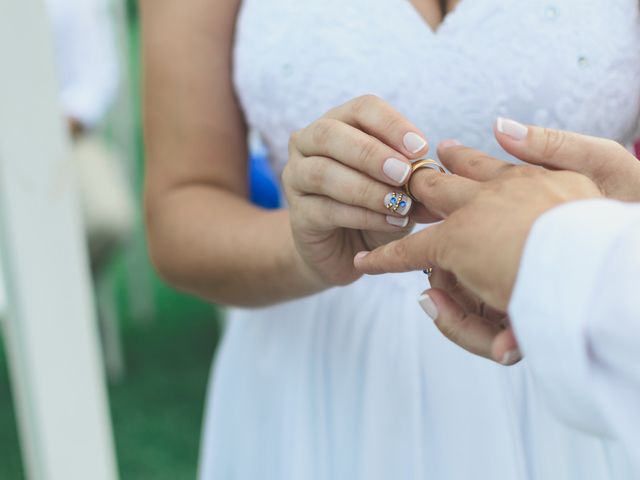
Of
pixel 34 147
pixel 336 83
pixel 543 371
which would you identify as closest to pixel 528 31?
pixel 336 83

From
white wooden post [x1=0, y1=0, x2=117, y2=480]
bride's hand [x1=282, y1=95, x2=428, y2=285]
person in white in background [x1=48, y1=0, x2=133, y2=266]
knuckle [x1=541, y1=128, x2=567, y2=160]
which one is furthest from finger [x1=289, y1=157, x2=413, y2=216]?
person in white in background [x1=48, y1=0, x2=133, y2=266]

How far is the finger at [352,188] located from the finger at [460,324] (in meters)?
0.07

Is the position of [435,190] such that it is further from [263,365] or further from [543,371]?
[263,365]

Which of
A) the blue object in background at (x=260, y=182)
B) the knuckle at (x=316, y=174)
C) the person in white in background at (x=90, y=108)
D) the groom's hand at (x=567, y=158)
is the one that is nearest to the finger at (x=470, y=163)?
the groom's hand at (x=567, y=158)

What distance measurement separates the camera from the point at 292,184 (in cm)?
72

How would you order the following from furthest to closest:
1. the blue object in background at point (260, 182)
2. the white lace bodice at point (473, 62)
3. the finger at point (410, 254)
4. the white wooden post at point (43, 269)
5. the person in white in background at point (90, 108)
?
the person in white in background at point (90, 108) < the blue object in background at point (260, 182) < the white wooden post at point (43, 269) < the white lace bodice at point (473, 62) < the finger at point (410, 254)

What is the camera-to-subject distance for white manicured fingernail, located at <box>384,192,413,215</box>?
0.67m

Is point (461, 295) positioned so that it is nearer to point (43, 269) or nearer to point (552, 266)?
point (552, 266)

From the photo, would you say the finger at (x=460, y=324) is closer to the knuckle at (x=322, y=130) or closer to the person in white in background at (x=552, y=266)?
the person in white in background at (x=552, y=266)

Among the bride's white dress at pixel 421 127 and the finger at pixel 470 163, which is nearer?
the finger at pixel 470 163

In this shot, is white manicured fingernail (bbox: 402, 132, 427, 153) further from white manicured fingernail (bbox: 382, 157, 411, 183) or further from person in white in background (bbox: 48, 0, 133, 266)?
person in white in background (bbox: 48, 0, 133, 266)

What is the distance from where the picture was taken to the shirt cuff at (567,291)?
52 centimetres

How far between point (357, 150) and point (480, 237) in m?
0.14

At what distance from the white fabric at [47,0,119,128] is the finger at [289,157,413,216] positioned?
2293mm
